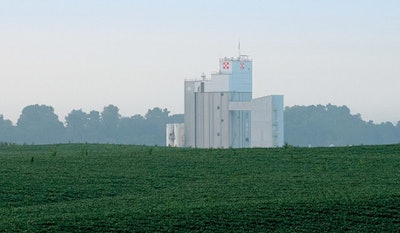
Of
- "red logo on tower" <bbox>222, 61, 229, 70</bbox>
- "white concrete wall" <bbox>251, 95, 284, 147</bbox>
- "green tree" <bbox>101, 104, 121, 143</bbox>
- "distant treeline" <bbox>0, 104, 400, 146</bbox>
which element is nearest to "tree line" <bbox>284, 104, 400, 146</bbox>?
"distant treeline" <bbox>0, 104, 400, 146</bbox>

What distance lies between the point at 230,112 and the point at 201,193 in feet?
173

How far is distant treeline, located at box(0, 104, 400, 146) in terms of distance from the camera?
304 feet

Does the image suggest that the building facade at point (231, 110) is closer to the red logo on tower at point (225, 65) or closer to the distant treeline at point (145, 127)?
the red logo on tower at point (225, 65)

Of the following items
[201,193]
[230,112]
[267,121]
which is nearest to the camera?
[201,193]

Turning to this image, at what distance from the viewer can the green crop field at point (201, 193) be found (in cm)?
1127

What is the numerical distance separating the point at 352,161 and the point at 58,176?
243 inches

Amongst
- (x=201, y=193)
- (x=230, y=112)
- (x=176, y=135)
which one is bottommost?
(x=201, y=193)

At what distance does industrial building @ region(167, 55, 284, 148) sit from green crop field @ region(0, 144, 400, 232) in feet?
142

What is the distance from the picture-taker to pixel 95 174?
657 inches

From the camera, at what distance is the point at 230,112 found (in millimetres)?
66625

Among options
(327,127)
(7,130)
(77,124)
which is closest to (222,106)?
(77,124)

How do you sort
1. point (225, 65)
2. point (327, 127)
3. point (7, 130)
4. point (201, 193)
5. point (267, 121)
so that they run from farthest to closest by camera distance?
point (327, 127) → point (7, 130) → point (225, 65) → point (267, 121) → point (201, 193)

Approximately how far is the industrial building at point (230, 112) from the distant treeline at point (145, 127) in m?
25.2

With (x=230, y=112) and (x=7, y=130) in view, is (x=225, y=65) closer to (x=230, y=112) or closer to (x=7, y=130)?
(x=230, y=112)
